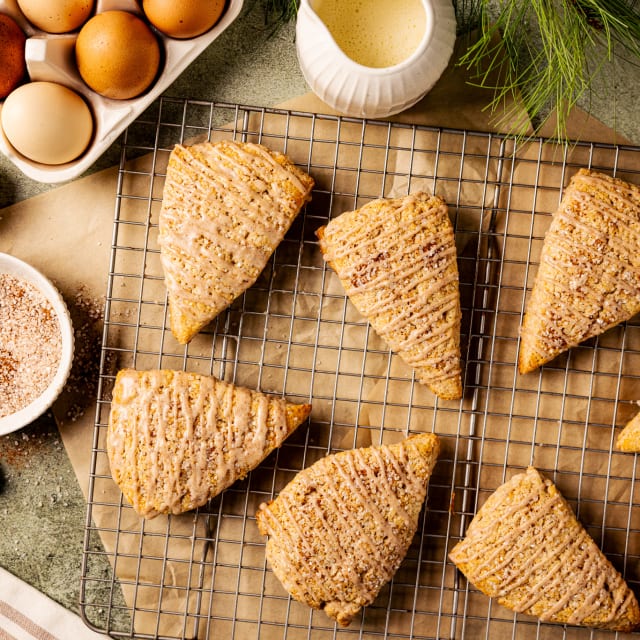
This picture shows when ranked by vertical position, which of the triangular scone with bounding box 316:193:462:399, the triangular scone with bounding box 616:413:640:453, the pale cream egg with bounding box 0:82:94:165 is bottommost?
the triangular scone with bounding box 616:413:640:453

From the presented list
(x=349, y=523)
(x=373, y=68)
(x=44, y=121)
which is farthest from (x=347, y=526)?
(x=44, y=121)

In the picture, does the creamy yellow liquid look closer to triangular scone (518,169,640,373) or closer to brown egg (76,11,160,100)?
brown egg (76,11,160,100)

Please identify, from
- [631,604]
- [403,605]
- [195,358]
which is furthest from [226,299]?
[631,604]

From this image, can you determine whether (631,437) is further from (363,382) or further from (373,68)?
(373,68)

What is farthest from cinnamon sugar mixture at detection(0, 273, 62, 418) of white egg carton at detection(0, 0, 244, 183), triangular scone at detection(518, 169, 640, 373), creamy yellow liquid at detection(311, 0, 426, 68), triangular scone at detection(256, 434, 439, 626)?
triangular scone at detection(518, 169, 640, 373)

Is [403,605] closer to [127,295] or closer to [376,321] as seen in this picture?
[376,321]

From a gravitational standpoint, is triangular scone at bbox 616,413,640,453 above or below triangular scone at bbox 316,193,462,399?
below
